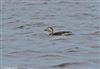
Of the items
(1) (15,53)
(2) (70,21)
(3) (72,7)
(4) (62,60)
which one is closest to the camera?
(4) (62,60)

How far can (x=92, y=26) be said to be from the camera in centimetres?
2117

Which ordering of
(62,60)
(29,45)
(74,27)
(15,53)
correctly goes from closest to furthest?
1. (62,60)
2. (15,53)
3. (29,45)
4. (74,27)

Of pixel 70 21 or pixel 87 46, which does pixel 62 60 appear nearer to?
pixel 87 46

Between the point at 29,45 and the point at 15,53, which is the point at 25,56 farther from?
the point at 29,45

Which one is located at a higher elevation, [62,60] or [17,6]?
[62,60]

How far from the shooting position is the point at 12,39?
59.7ft

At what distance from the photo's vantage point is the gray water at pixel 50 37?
1387cm

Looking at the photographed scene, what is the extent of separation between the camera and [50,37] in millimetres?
19172

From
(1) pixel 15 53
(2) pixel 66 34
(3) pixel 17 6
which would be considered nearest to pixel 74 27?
(2) pixel 66 34

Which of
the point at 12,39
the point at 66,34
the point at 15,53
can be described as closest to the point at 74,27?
the point at 66,34

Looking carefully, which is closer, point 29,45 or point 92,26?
point 29,45

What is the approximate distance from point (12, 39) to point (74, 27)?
12.4 feet

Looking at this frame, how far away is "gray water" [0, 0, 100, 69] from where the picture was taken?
1387 centimetres

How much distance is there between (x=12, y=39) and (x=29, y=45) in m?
1.54
